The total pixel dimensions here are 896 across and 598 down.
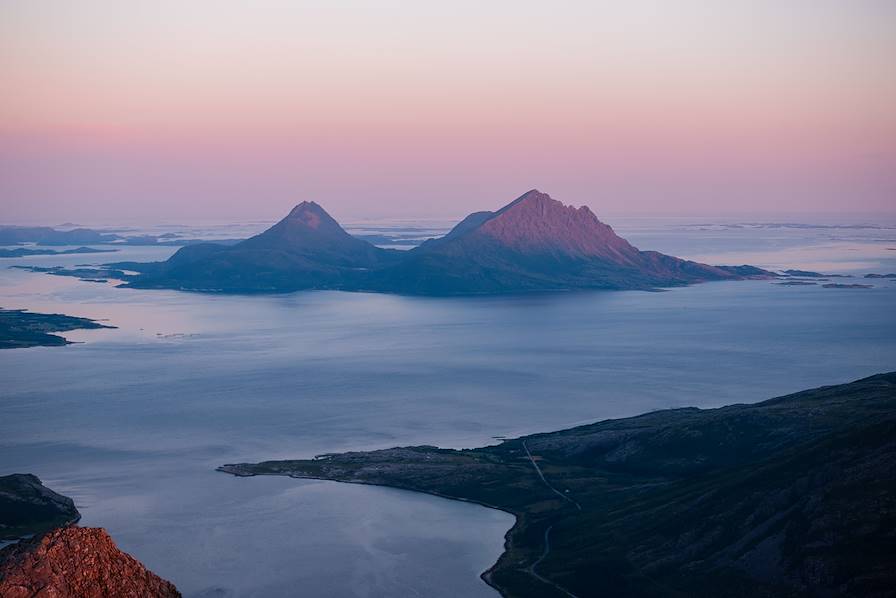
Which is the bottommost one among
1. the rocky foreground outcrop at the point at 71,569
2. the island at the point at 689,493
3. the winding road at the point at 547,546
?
the winding road at the point at 547,546

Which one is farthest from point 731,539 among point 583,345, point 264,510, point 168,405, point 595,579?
point 583,345

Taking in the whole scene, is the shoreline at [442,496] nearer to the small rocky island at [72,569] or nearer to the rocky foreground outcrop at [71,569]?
the small rocky island at [72,569]

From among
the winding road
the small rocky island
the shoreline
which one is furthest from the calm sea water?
the small rocky island

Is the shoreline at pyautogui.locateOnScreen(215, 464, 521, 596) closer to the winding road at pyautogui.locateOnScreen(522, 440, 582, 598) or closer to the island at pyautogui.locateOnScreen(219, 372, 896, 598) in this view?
the island at pyautogui.locateOnScreen(219, 372, 896, 598)

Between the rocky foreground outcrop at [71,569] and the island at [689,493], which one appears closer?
the rocky foreground outcrop at [71,569]

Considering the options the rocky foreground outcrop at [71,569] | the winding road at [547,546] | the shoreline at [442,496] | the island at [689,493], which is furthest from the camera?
the shoreline at [442,496]

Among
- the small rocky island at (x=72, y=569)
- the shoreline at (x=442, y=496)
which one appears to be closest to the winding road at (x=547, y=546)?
the shoreline at (x=442, y=496)

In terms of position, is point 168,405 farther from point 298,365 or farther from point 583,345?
point 583,345

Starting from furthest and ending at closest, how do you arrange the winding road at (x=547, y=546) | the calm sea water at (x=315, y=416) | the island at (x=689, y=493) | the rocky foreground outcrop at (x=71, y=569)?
the calm sea water at (x=315, y=416) < the winding road at (x=547, y=546) < the island at (x=689, y=493) < the rocky foreground outcrop at (x=71, y=569)
